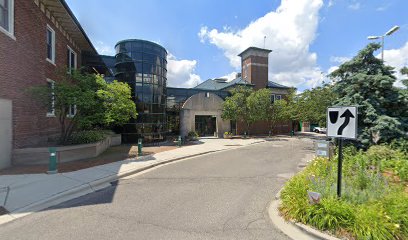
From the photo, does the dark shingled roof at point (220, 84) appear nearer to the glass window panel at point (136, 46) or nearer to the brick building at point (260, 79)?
the brick building at point (260, 79)

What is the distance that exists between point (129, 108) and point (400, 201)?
1281cm

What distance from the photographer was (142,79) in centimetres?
1892

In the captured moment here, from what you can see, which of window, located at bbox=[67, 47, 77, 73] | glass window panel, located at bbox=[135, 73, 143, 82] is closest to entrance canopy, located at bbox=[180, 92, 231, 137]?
glass window panel, located at bbox=[135, 73, 143, 82]

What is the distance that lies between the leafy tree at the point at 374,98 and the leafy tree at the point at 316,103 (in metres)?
5.21

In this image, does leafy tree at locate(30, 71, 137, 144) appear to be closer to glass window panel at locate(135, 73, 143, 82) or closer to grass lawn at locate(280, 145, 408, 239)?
glass window panel at locate(135, 73, 143, 82)

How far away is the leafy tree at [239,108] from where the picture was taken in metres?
26.2

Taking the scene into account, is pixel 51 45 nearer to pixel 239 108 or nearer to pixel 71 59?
pixel 71 59

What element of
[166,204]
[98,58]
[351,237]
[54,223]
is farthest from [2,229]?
[98,58]

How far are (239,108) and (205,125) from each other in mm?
5396

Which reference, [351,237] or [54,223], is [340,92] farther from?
[54,223]

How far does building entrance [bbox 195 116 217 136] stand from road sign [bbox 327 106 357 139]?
2344 cm

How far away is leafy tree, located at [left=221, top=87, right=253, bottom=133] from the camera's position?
26.2 metres

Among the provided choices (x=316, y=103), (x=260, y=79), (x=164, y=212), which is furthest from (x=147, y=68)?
(x=260, y=79)

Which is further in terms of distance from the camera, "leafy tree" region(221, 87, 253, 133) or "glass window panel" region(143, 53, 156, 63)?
"leafy tree" region(221, 87, 253, 133)
